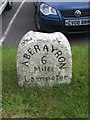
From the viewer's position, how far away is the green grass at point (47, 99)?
5.05 metres

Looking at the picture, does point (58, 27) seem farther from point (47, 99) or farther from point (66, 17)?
point (47, 99)

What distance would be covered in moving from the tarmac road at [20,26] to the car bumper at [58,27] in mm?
300

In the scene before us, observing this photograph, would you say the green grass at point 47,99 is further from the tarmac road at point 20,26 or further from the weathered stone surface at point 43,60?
the tarmac road at point 20,26

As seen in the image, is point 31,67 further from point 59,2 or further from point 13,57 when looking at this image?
point 59,2

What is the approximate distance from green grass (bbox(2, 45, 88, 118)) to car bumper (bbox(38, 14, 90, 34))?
2497mm

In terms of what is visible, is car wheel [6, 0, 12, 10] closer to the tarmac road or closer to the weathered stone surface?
the tarmac road

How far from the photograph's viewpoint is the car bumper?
8.64 meters

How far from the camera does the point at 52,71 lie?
5.62 meters

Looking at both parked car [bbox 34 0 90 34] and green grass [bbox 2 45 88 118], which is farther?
parked car [bbox 34 0 90 34]

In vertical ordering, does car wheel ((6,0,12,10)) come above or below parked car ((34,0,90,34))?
below

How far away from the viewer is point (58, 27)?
342 inches

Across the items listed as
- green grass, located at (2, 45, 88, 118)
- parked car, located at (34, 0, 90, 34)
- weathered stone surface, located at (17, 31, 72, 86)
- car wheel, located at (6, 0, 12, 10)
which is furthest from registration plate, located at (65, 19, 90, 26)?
car wheel, located at (6, 0, 12, 10)

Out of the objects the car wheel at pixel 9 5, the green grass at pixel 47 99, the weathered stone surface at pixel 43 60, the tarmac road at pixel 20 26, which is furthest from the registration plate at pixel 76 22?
the car wheel at pixel 9 5

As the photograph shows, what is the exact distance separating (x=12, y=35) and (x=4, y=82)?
3.80m
